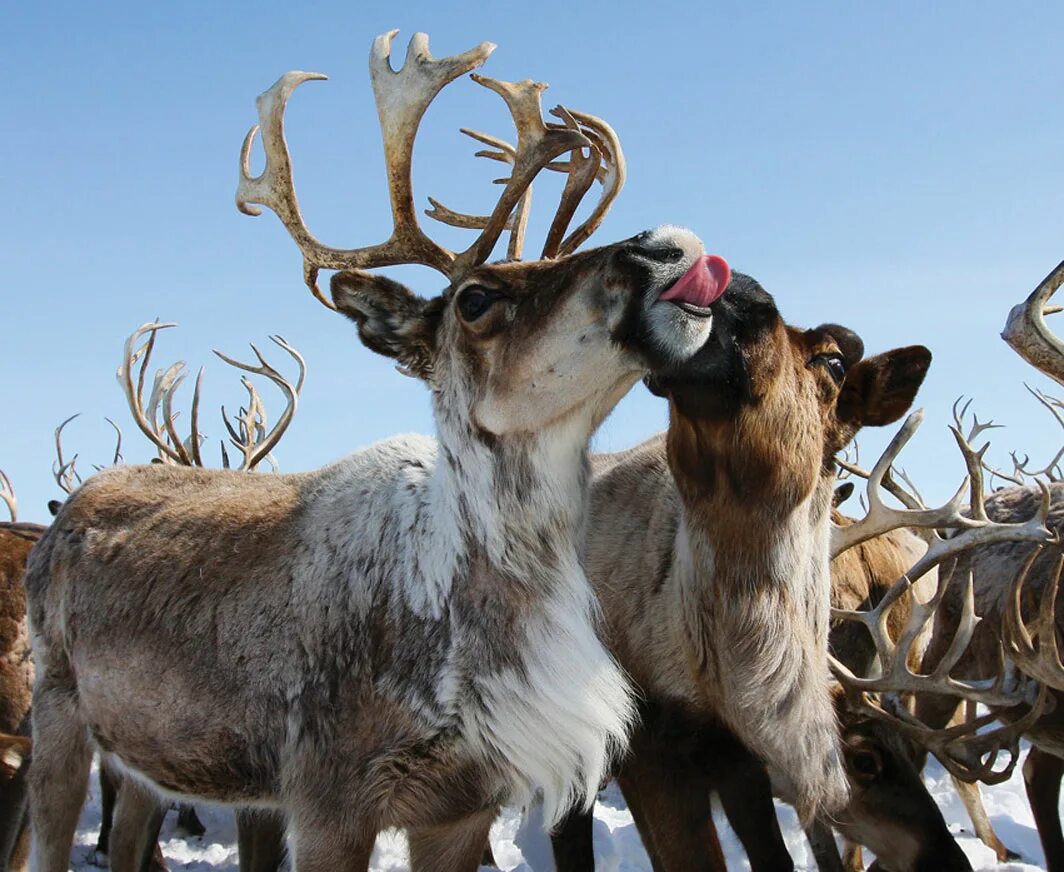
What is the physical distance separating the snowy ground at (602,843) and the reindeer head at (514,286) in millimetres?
3047

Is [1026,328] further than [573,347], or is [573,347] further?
[573,347]

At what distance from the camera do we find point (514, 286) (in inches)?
125

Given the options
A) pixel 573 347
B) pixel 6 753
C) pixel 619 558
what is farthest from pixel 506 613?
pixel 6 753

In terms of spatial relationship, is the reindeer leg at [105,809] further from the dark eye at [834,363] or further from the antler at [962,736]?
the dark eye at [834,363]

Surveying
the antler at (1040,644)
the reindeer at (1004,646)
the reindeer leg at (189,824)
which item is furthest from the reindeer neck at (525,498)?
the reindeer leg at (189,824)

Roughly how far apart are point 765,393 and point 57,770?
2578mm

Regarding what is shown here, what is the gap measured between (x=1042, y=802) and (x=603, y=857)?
2.10 metres

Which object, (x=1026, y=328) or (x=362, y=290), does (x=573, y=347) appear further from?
(x=1026, y=328)

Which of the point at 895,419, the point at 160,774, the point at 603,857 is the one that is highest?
the point at 895,419

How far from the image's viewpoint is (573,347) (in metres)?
3.01

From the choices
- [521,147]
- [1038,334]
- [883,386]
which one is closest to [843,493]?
[883,386]

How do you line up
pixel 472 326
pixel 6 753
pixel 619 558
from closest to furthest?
pixel 472 326, pixel 619 558, pixel 6 753

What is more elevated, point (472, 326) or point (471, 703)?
point (472, 326)

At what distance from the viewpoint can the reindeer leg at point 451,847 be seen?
11.1 ft
